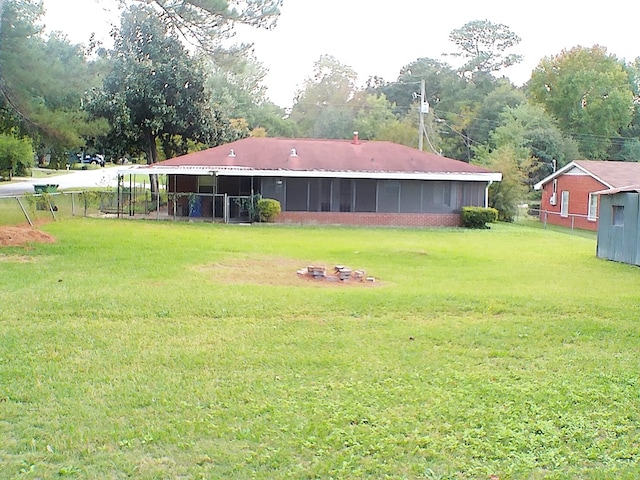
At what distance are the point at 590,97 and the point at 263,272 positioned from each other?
46116mm

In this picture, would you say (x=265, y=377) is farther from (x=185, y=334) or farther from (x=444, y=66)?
(x=444, y=66)

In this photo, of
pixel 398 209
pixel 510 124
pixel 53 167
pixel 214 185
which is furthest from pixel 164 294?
pixel 53 167

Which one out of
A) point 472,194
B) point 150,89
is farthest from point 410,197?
point 150,89

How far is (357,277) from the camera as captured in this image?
11617 mm

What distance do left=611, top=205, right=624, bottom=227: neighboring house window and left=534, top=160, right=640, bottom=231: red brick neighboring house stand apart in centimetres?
1249

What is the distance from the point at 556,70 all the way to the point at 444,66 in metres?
9.28

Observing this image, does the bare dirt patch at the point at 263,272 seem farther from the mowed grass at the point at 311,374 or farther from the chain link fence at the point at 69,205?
the chain link fence at the point at 69,205

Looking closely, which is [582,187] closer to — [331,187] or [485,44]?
[331,187]

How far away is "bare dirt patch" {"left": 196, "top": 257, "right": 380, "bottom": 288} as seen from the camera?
11.1m

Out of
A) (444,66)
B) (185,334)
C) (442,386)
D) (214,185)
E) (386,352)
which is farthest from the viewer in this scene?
(444,66)

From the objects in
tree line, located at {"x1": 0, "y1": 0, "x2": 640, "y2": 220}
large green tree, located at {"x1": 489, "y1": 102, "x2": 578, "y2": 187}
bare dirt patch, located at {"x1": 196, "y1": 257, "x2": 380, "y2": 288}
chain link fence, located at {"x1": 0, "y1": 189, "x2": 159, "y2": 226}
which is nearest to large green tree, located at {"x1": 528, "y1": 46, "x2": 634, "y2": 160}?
tree line, located at {"x1": 0, "y1": 0, "x2": 640, "y2": 220}

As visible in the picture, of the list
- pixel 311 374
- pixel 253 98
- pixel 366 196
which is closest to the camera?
pixel 311 374

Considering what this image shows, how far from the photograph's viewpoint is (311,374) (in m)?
6.00

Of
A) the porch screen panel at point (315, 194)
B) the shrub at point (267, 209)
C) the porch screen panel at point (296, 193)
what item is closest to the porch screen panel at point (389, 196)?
the porch screen panel at point (315, 194)
